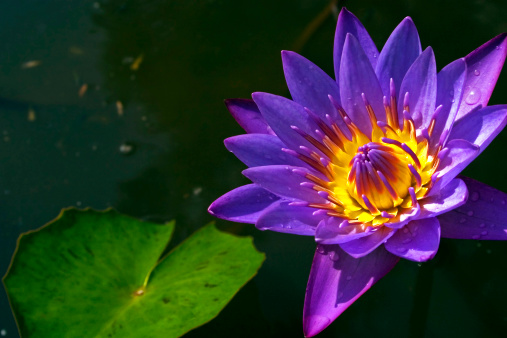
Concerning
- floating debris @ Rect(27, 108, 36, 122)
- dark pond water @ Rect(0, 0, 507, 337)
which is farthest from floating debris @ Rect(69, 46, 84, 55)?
floating debris @ Rect(27, 108, 36, 122)

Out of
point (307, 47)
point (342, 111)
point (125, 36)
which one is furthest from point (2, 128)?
point (342, 111)

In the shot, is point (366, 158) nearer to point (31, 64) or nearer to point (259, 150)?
point (259, 150)

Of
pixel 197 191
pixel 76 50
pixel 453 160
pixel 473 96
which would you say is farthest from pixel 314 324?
pixel 76 50

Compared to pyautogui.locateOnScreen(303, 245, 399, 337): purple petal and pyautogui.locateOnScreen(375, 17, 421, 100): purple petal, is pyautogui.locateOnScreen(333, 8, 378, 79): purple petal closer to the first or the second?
pyautogui.locateOnScreen(375, 17, 421, 100): purple petal

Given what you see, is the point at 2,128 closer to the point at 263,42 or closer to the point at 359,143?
the point at 263,42

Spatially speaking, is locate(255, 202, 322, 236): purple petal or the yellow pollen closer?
locate(255, 202, 322, 236): purple petal
